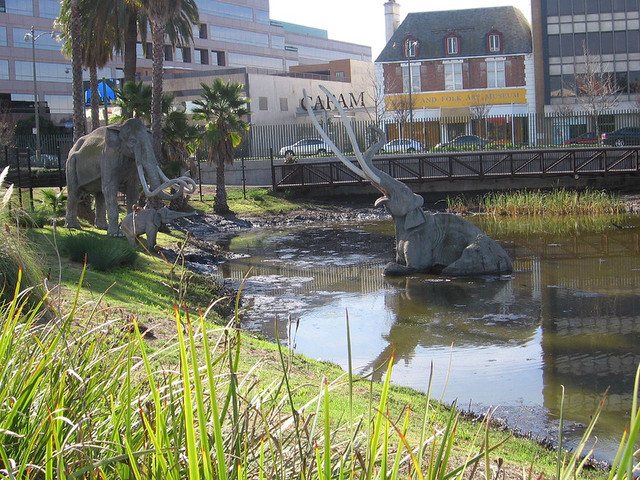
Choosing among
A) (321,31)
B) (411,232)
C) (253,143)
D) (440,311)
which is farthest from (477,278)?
(321,31)

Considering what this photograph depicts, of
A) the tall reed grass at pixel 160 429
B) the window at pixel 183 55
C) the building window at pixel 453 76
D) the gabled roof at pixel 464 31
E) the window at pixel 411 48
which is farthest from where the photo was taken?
the window at pixel 183 55

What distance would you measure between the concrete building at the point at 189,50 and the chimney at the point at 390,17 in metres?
8.74

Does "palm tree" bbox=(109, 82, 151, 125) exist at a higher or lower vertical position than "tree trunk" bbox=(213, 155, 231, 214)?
higher

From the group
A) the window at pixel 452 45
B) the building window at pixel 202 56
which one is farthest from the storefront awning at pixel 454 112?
the building window at pixel 202 56

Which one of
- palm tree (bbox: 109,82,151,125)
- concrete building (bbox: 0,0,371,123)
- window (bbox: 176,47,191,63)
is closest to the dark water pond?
palm tree (bbox: 109,82,151,125)

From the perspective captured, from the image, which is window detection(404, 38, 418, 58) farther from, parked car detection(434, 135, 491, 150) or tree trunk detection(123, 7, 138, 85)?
tree trunk detection(123, 7, 138, 85)

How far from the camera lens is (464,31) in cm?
5478

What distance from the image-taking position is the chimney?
58.6 meters

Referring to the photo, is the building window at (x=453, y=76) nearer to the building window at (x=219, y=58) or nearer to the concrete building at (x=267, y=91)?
the concrete building at (x=267, y=91)

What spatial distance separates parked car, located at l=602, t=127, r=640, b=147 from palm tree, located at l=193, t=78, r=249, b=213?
1989 centimetres

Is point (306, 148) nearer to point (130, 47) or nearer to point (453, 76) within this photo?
point (130, 47)

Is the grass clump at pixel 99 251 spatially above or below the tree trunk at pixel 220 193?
below

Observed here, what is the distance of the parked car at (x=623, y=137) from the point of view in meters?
40.5

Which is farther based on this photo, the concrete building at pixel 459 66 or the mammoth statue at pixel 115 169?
the concrete building at pixel 459 66
